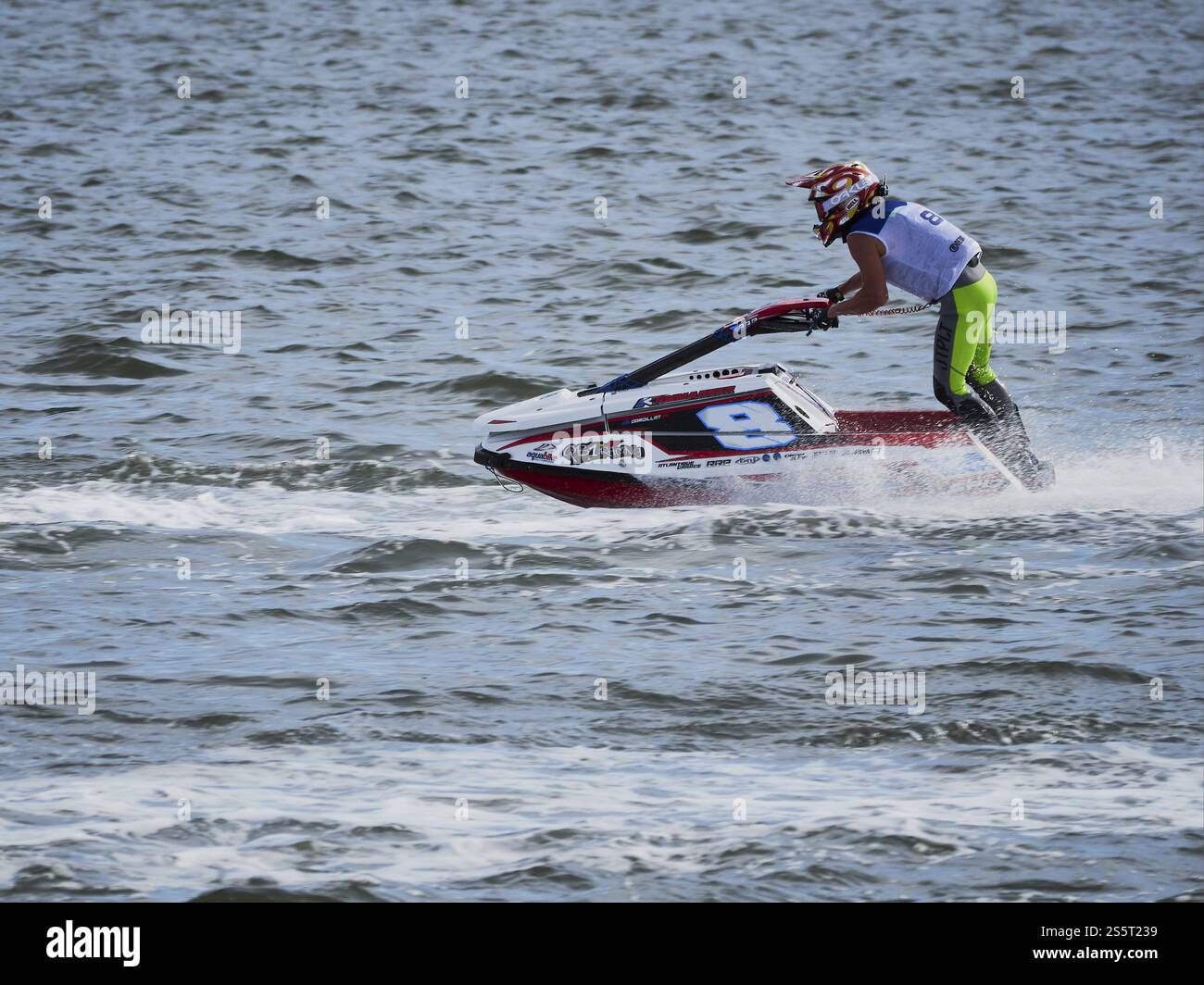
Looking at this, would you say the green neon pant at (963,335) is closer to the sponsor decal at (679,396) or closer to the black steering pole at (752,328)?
the black steering pole at (752,328)

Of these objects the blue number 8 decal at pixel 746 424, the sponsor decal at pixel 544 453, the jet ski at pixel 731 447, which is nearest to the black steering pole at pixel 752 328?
the jet ski at pixel 731 447

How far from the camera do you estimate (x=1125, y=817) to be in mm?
6117

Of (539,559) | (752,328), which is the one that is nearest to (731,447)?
(752,328)

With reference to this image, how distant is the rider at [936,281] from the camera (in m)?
9.87

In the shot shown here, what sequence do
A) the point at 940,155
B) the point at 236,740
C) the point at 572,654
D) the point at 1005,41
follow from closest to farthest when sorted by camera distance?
the point at 236,740, the point at 572,654, the point at 940,155, the point at 1005,41

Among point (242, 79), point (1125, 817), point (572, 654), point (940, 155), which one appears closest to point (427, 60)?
point (242, 79)

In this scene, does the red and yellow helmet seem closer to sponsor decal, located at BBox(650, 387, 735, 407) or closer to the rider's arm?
the rider's arm

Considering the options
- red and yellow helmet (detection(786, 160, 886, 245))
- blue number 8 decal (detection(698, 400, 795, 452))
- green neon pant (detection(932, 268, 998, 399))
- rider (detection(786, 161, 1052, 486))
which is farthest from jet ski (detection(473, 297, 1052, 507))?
red and yellow helmet (detection(786, 160, 886, 245))

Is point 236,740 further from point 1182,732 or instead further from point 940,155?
point 940,155

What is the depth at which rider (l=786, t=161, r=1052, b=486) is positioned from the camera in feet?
32.4

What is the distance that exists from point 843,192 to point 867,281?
1.75ft

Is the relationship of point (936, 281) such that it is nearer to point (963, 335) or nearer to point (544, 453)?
point (963, 335)

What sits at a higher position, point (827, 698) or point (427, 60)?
point (427, 60)
